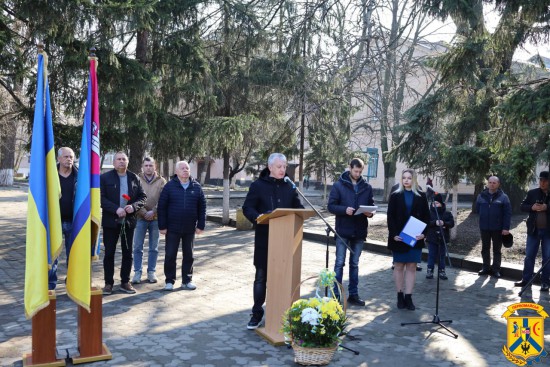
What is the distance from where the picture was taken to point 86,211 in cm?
484

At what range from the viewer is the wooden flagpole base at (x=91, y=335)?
15.9ft

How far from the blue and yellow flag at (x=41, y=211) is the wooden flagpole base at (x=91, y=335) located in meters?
0.43

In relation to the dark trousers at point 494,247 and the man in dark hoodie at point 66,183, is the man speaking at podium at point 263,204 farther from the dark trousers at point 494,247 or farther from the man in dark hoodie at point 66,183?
the dark trousers at point 494,247

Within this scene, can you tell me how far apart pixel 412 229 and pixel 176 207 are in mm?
3206

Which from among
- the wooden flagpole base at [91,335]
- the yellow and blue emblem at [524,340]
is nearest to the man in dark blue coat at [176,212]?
the wooden flagpole base at [91,335]

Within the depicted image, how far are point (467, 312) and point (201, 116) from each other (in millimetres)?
9422

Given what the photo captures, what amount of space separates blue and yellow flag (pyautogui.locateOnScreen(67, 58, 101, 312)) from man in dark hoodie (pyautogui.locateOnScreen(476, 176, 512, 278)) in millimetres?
6907

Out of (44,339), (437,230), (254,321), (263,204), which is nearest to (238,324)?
(254,321)

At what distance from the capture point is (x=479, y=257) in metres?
11.1

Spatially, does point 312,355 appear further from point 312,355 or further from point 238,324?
point 238,324

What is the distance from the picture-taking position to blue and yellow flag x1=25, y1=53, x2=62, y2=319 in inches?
179

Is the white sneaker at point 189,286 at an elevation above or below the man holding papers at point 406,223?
below

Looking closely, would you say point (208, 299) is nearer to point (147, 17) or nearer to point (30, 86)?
point (147, 17)

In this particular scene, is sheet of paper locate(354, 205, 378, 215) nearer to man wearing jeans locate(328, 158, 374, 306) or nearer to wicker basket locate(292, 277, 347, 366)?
A: man wearing jeans locate(328, 158, 374, 306)
